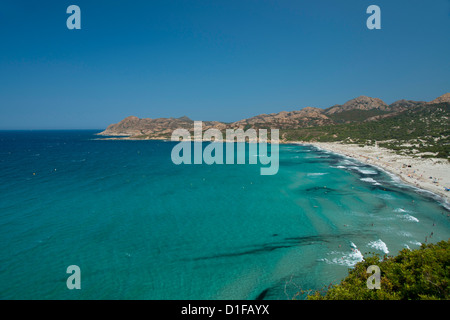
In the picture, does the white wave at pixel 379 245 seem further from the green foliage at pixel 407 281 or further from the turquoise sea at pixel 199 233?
the green foliage at pixel 407 281

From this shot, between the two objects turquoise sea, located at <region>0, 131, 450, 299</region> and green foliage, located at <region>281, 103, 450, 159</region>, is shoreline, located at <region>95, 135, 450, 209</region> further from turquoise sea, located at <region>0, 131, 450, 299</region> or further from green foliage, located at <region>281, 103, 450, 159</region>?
green foliage, located at <region>281, 103, 450, 159</region>

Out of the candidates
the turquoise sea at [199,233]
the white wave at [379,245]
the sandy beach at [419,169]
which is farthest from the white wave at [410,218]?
the sandy beach at [419,169]

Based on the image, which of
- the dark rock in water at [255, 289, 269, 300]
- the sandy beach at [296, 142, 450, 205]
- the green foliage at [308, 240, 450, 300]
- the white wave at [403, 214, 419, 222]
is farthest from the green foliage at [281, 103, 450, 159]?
the dark rock in water at [255, 289, 269, 300]

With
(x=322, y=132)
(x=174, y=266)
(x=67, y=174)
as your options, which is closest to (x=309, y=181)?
(x=174, y=266)
